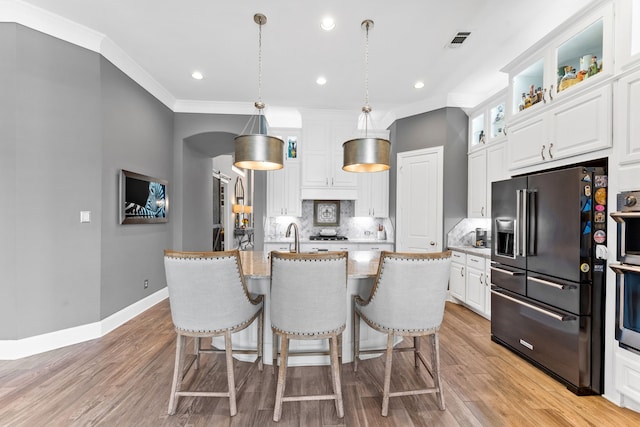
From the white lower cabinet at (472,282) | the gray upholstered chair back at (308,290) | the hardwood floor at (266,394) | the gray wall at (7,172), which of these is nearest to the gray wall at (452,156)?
the white lower cabinet at (472,282)

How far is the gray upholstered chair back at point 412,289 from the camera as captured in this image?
5.89 feet

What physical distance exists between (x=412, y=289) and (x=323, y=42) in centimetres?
261

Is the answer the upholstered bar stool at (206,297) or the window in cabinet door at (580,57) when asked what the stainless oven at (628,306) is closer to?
the window in cabinet door at (580,57)

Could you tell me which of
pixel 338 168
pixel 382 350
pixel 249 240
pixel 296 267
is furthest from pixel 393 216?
pixel 249 240

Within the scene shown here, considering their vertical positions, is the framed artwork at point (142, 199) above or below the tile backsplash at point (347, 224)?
above

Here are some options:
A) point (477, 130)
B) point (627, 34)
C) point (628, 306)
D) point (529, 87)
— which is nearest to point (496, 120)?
point (477, 130)

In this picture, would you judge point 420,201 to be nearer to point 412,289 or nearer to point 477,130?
point 477,130

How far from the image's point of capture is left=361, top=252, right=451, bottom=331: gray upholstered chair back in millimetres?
1795

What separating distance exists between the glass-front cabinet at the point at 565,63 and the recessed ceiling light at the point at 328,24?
185cm

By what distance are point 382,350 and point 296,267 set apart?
124 cm

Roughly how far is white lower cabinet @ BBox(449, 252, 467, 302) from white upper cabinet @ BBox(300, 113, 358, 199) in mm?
1953

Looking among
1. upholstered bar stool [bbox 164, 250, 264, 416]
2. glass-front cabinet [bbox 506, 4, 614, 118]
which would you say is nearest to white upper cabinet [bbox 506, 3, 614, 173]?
glass-front cabinet [bbox 506, 4, 614, 118]

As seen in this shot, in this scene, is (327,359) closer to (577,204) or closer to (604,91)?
(577,204)

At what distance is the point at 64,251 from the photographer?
9.01 ft
